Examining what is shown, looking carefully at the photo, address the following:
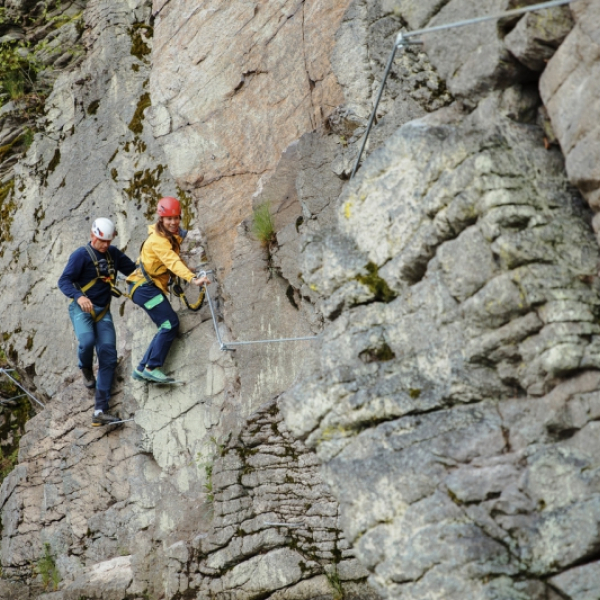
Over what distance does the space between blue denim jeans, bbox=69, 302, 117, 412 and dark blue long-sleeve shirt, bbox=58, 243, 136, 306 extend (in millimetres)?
165

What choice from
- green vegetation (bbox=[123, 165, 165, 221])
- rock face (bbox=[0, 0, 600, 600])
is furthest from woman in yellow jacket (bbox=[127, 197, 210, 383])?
green vegetation (bbox=[123, 165, 165, 221])

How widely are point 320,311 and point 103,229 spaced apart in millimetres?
2695

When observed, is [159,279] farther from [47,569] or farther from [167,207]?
[47,569]

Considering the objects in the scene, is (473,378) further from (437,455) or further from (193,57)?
(193,57)

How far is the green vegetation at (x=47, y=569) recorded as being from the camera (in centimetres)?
982

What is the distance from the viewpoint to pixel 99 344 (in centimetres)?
950

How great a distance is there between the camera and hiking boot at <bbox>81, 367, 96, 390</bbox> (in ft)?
31.8

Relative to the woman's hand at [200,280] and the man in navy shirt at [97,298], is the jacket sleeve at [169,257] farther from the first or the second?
the man in navy shirt at [97,298]

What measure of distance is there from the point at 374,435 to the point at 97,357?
529 centimetres

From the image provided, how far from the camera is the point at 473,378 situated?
507 centimetres

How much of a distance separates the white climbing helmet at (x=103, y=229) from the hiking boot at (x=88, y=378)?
64.3 inches

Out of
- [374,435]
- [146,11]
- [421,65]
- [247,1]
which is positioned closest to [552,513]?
Result: [374,435]

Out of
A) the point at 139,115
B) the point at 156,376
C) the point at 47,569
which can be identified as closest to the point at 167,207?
the point at 156,376

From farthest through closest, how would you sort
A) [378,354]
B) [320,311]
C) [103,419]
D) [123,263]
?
[103,419]
[123,263]
[320,311]
[378,354]
